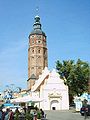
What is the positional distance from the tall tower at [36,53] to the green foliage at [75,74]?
45.5 metres

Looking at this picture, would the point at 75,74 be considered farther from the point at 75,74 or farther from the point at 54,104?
the point at 54,104

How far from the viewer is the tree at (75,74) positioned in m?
69.5

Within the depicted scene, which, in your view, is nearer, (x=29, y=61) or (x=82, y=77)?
(x=82, y=77)

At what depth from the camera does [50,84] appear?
75625 mm

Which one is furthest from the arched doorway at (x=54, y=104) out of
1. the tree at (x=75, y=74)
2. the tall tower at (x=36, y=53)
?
the tall tower at (x=36, y=53)

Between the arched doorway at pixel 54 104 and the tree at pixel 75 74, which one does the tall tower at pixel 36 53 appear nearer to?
the arched doorway at pixel 54 104

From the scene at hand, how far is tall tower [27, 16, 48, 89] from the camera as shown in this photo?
119 m

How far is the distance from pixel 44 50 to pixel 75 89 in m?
55.5

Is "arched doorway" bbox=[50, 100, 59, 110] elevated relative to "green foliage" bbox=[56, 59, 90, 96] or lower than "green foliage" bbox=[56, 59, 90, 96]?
lower

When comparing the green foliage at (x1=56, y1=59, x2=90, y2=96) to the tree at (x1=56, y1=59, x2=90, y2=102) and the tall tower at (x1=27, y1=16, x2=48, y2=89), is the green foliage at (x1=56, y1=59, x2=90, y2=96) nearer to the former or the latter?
the tree at (x1=56, y1=59, x2=90, y2=102)

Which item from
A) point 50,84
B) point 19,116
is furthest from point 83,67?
point 19,116

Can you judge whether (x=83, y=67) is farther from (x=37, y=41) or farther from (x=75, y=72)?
(x=37, y=41)

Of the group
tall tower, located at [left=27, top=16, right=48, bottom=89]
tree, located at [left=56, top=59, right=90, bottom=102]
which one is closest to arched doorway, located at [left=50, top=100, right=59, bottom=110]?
tree, located at [left=56, top=59, right=90, bottom=102]

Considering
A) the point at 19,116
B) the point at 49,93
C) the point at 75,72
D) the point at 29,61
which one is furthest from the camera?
the point at 29,61
